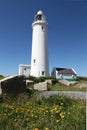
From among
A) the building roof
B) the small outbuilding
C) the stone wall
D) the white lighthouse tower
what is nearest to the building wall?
the small outbuilding

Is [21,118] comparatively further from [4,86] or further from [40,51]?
[40,51]

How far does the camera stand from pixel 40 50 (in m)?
30.4

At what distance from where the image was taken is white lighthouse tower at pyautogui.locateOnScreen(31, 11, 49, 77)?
98.8 ft

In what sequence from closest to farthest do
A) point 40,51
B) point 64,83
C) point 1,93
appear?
point 1,93, point 64,83, point 40,51

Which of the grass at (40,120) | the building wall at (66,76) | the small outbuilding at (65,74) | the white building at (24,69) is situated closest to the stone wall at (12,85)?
the grass at (40,120)

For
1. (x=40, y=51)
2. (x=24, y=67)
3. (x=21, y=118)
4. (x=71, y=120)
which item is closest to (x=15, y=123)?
(x=21, y=118)

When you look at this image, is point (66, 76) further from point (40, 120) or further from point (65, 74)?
point (40, 120)

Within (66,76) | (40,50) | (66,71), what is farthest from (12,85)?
(66,71)

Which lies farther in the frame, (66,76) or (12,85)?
(66,76)

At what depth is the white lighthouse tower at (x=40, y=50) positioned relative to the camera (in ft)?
98.8

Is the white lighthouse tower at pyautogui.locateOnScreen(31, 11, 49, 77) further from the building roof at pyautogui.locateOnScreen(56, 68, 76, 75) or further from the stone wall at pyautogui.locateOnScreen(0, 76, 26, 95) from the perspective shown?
the stone wall at pyautogui.locateOnScreen(0, 76, 26, 95)

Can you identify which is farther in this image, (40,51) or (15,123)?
(40,51)

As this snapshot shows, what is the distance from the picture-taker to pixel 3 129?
3.46m

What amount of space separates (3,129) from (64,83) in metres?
15.5
